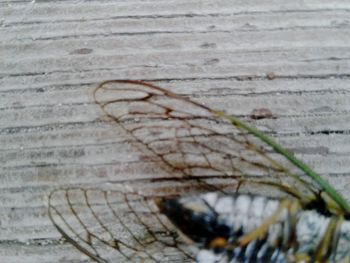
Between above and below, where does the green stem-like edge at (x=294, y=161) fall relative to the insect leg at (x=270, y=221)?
above

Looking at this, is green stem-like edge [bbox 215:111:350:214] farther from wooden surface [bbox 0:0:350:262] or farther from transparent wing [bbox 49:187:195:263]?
Answer: transparent wing [bbox 49:187:195:263]

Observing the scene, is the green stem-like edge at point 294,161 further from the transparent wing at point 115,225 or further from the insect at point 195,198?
the transparent wing at point 115,225

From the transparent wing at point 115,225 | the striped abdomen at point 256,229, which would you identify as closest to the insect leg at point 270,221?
the striped abdomen at point 256,229

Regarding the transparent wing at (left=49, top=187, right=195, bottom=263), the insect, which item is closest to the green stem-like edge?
the insect

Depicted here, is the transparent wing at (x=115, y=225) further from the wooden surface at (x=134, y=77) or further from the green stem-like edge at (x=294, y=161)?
the green stem-like edge at (x=294, y=161)

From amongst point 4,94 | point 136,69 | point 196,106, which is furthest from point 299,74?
point 4,94
